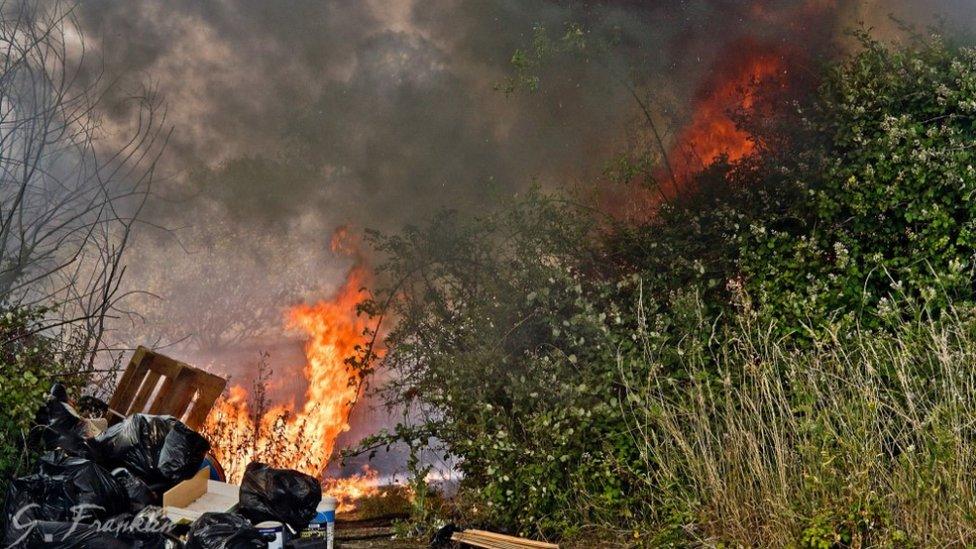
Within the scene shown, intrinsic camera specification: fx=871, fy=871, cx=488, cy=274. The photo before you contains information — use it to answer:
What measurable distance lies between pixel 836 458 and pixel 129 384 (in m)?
4.99

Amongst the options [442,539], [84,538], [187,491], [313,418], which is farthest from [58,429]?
[313,418]

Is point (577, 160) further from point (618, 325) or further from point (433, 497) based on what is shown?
point (433, 497)

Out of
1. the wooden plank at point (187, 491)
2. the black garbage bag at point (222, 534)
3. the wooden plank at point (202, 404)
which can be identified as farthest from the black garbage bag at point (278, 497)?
the wooden plank at point (202, 404)

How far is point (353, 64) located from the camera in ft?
30.8

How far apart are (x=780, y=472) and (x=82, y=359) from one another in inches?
223

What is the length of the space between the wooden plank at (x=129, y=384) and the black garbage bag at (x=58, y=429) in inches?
37.1

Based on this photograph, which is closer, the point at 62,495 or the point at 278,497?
the point at 62,495

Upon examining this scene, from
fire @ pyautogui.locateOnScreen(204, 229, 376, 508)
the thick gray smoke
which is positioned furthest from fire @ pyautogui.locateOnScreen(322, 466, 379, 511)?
the thick gray smoke

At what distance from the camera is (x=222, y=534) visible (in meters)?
4.37

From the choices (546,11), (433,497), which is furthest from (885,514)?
(546,11)

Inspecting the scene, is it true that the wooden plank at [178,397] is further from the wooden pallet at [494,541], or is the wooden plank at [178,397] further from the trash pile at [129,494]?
the wooden pallet at [494,541]

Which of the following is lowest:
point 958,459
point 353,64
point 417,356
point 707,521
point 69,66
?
point 707,521

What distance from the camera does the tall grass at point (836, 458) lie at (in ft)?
14.3

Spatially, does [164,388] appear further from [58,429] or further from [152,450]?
[152,450]
